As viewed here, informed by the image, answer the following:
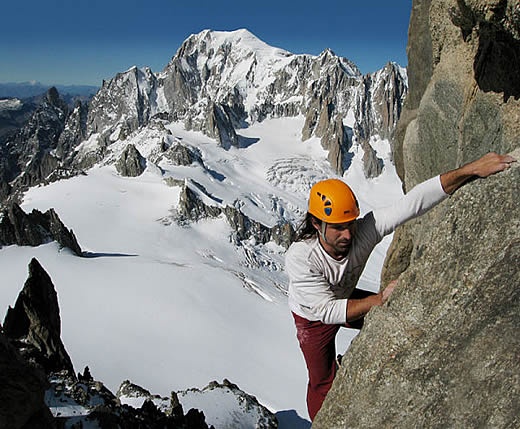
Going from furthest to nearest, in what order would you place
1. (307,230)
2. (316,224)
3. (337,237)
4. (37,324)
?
1. (37,324)
2. (307,230)
3. (316,224)
4. (337,237)

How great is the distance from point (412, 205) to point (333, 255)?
1257 millimetres

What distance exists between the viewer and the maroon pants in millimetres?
6047

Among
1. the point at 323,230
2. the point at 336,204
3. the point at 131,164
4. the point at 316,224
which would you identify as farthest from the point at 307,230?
the point at 131,164

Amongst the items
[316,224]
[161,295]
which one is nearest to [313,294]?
[316,224]

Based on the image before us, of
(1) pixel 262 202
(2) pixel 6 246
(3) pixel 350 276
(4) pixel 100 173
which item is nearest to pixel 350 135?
(1) pixel 262 202

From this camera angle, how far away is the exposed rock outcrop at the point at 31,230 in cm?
4791

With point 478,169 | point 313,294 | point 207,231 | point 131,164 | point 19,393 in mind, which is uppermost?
point 478,169

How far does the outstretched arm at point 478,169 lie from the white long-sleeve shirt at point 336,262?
156 millimetres

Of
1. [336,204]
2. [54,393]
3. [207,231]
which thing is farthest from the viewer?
[207,231]

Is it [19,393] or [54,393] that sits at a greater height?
[19,393]

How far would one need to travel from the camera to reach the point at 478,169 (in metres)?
4.82

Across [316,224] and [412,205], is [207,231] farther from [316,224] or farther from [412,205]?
[412,205]

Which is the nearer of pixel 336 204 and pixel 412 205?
pixel 336 204

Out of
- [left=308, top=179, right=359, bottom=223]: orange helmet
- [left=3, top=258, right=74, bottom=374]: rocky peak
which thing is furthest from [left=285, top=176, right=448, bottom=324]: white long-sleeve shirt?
[left=3, top=258, right=74, bottom=374]: rocky peak
